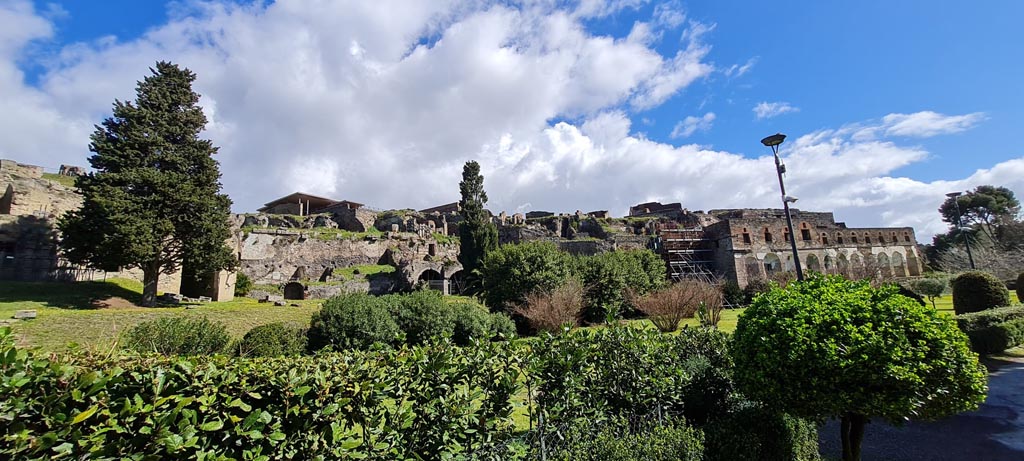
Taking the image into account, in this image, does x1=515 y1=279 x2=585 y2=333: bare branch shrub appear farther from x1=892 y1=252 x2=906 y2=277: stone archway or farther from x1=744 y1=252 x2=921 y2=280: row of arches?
x1=892 y1=252 x2=906 y2=277: stone archway

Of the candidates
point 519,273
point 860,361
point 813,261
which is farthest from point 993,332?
point 813,261

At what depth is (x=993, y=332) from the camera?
1159 cm

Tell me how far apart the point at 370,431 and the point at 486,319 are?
44.4 ft

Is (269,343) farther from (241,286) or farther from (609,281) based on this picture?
(241,286)

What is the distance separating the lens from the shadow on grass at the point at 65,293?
16.2 m

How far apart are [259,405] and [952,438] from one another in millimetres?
9788

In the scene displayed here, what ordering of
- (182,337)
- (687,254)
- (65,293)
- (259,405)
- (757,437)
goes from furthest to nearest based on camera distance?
1. (687,254)
2. (65,293)
3. (182,337)
4. (757,437)
5. (259,405)

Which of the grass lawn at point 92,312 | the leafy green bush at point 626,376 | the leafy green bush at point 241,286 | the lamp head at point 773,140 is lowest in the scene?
the leafy green bush at point 626,376

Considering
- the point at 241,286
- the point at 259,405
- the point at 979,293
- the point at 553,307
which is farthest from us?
the point at 241,286

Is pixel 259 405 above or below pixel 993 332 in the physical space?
above

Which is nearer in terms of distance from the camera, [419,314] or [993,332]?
[993,332]

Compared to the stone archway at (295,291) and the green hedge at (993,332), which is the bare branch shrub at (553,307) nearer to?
the green hedge at (993,332)

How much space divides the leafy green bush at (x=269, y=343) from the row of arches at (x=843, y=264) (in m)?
35.4

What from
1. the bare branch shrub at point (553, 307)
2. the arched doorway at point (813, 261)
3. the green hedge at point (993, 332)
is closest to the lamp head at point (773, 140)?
the green hedge at point (993, 332)
